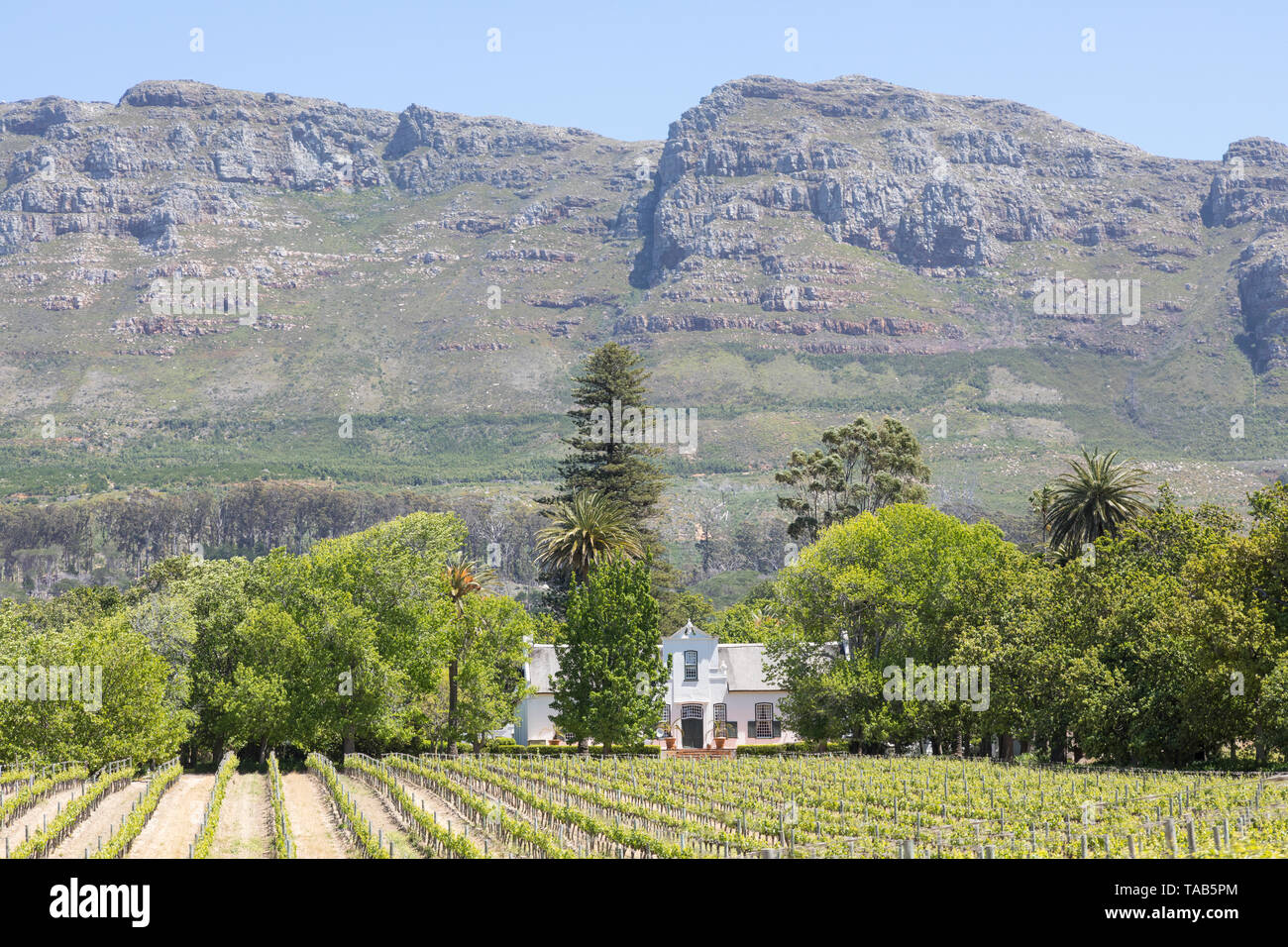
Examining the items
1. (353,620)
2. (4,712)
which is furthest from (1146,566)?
(4,712)

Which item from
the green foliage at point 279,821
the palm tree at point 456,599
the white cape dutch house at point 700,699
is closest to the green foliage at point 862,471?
the white cape dutch house at point 700,699

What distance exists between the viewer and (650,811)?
3778cm

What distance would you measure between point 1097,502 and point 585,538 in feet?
92.1

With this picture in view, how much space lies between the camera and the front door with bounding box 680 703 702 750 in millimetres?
78250

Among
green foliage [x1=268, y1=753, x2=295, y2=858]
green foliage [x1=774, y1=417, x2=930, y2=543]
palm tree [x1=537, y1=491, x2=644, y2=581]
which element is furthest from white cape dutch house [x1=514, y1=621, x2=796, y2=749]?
green foliage [x1=268, y1=753, x2=295, y2=858]

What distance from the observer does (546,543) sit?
73312 millimetres

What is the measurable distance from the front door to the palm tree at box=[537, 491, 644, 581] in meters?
11.5

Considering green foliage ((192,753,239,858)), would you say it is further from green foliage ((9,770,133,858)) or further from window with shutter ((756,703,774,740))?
window with shutter ((756,703,774,740))

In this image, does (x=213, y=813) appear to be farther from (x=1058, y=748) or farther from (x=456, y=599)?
(x=1058, y=748)

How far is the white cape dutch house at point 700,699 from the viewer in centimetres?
7838

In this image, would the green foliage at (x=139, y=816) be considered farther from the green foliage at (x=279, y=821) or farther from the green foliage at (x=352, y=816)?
the green foliage at (x=352, y=816)

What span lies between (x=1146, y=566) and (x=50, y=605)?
80994mm

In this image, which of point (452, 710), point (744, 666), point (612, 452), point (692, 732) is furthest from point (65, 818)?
point (612, 452)
